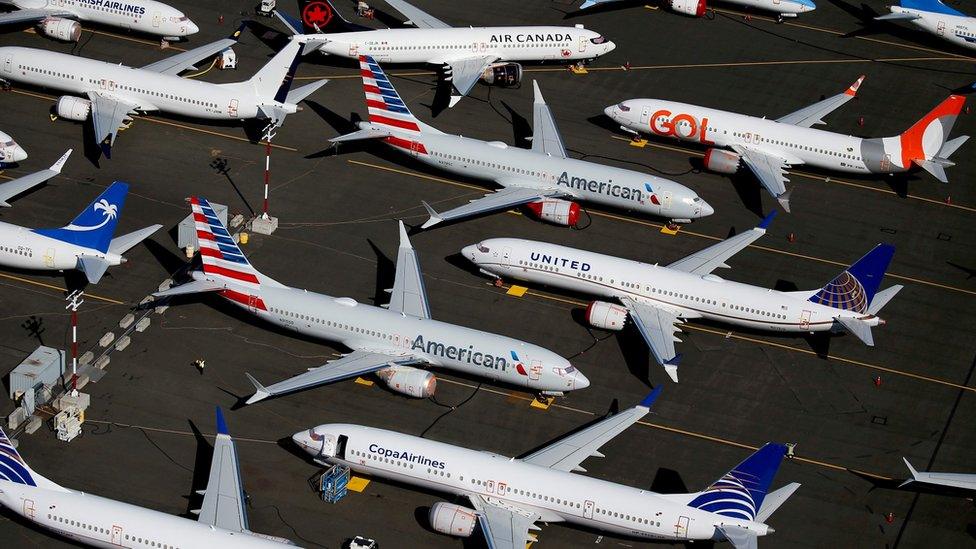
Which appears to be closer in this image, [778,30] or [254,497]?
[254,497]

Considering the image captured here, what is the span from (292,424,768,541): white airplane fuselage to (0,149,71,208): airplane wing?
35.6 metres

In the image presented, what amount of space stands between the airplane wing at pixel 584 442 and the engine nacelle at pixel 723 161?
3362 cm

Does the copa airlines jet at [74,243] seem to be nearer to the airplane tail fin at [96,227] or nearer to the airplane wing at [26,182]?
the airplane tail fin at [96,227]

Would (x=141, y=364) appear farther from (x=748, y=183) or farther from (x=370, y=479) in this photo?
(x=748, y=183)

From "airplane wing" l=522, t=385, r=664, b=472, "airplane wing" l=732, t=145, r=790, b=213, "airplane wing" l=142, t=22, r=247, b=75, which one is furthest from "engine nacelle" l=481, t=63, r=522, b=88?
"airplane wing" l=522, t=385, r=664, b=472

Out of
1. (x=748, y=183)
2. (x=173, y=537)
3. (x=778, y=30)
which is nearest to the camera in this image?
(x=173, y=537)

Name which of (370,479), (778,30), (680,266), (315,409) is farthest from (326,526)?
(778,30)

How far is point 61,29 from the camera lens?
4975 inches

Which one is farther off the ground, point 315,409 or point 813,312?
point 813,312

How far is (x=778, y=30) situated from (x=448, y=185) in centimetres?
4465

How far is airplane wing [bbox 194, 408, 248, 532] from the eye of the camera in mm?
78625

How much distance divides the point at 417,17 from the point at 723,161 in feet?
113

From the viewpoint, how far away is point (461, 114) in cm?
12250

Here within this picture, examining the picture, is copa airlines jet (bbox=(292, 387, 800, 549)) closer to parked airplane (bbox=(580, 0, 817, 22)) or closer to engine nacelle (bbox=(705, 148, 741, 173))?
engine nacelle (bbox=(705, 148, 741, 173))
